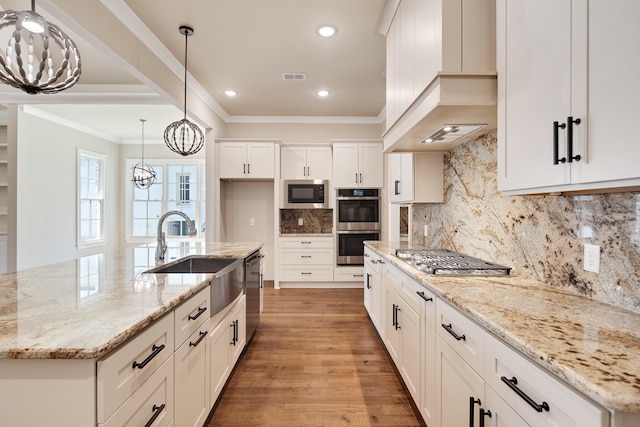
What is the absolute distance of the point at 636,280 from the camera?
1.12m

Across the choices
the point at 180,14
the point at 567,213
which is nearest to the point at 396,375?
the point at 567,213

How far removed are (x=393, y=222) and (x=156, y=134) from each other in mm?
5642

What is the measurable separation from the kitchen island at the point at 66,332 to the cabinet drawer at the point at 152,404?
8 centimetres

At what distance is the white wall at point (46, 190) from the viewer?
197 inches

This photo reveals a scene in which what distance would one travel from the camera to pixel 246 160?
5062 mm

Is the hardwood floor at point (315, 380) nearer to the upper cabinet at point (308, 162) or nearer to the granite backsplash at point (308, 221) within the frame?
the granite backsplash at point (308, 221)

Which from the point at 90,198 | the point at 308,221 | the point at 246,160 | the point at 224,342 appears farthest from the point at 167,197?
the point at 224,342

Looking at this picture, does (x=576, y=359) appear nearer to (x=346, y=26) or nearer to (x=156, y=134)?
(x=346, y=26)

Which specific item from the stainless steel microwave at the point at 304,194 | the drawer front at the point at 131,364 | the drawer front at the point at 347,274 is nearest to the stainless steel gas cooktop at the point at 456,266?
the drawer front at the point at 131,364

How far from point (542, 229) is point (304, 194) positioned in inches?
151

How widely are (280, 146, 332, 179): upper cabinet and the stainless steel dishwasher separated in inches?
91.2

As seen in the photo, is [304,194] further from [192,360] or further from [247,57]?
[192,360]

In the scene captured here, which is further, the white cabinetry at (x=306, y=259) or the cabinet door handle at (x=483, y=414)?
the white cabinetry at (x=306, y=259)

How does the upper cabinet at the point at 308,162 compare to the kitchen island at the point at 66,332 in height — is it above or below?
above
